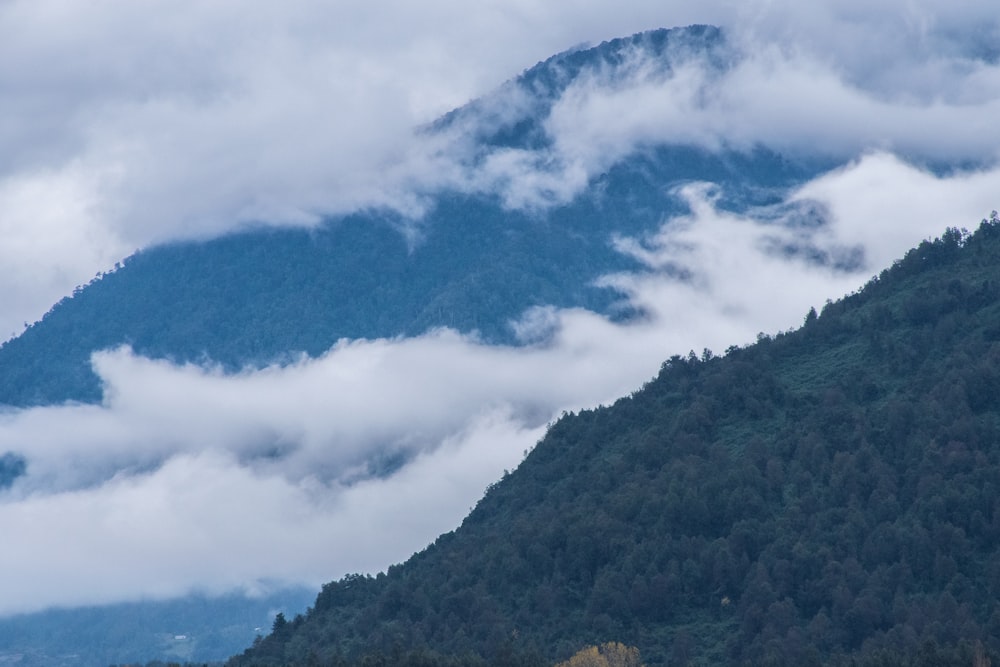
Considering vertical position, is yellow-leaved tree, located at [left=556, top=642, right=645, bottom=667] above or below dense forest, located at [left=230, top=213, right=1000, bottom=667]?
below

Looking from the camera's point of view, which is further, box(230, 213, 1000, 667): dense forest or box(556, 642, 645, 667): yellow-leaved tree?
box(230, 213, 1000, 667): dense forest

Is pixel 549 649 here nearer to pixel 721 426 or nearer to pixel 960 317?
pixel 721 426

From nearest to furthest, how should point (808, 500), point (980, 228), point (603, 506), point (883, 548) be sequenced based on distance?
point (883, 548) < point (808, 500) < point (603, 506) < point (980, 228)

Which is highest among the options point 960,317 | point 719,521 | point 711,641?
point 960,317

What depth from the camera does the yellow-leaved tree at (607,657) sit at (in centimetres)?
11694

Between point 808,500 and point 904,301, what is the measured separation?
22.7 m

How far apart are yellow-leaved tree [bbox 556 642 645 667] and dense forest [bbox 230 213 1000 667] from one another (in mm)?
2498

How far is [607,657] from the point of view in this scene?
119m

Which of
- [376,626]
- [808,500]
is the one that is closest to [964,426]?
[808,500]

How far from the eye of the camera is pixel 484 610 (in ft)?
435

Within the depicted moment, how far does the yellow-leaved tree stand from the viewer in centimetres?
11694

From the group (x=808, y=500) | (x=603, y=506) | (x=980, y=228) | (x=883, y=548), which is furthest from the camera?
(x=980, y=228)

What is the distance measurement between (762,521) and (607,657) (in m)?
17.7

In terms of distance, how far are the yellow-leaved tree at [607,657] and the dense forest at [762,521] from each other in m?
2.50
